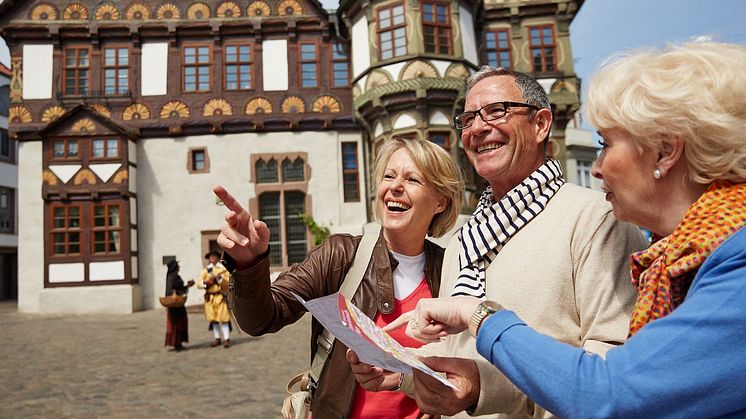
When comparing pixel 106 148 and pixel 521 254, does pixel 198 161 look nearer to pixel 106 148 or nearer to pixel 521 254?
pixel 106 148

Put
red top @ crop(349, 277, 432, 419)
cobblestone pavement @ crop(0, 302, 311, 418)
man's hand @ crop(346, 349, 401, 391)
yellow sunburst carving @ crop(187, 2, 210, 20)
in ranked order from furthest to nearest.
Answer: yellow sunburst carving @ crop(187, 2, 210, 20) → cobblestone pavement @ crop(0, 302, 311, 418) → red top @ crop(349, 277, 432, 419) → man's hand @ crop(346, 349, 401, 391)

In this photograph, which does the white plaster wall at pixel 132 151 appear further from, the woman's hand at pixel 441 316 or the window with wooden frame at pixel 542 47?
the woman's hand at pixel 441 316

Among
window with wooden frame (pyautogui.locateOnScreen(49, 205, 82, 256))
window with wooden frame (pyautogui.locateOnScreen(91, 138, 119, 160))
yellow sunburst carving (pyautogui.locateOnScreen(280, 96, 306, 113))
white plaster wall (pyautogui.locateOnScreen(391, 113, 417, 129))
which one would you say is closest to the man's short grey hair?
white plaster wall (pyautogui.locateOnScreen(391, 113, 417, 129))

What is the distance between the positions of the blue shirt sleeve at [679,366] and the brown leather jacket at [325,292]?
1262 millimetres

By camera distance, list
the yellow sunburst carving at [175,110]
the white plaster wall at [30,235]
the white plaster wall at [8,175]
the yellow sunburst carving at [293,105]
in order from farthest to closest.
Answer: the white plaster wall at [8,175] < the yellow sunburst carving at [175,110] < the yellow sunburst carving at [293,105] < the white plaster wall at [30,235]

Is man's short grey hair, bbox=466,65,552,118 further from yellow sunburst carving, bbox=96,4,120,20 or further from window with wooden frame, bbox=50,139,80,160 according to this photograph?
yellow sunburst carving, bbox=96,4,120,20

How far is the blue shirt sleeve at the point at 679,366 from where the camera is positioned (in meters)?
0.96

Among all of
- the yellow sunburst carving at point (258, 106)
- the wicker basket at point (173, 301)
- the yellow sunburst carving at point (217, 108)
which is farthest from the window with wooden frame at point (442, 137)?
the wicker basket at point (173, 301)

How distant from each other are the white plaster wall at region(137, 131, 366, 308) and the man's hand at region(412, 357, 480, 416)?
16.8 m

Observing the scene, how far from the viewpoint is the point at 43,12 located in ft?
61.6

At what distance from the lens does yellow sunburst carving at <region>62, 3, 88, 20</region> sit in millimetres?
18797

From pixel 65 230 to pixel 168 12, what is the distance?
26.7ft

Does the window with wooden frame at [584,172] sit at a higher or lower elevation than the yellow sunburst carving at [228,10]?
lower

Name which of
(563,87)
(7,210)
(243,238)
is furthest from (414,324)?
(7,210)
